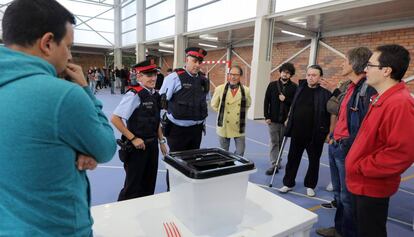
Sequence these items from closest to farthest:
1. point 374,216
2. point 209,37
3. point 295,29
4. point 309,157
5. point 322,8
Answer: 1. point 374,216
2. point 309,157
3. point 322,8
4. point 295,29
5. point 209,37

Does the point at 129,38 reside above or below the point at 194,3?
below

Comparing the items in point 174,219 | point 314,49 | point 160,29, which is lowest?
point 174,219

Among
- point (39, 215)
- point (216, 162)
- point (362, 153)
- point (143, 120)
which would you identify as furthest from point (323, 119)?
point (39, 215)

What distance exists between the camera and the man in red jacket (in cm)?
143

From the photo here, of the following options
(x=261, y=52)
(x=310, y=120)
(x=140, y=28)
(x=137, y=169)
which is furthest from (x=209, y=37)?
(x=137, y=169)

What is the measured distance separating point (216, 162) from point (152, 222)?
405mm

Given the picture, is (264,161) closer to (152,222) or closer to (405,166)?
(405,166)

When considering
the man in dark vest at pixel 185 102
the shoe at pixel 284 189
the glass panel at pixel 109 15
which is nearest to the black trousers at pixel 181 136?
the man in dark vest at pixel 185 102

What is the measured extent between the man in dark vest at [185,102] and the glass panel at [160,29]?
10019 mm

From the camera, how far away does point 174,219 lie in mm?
1204

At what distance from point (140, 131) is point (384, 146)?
6.04 ft

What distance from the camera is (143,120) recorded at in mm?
2320

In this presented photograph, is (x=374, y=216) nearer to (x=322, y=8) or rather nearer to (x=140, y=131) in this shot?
(x=140, y=131)

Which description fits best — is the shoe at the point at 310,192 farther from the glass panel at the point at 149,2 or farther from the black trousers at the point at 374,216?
the glass panel at the point at 149,2
